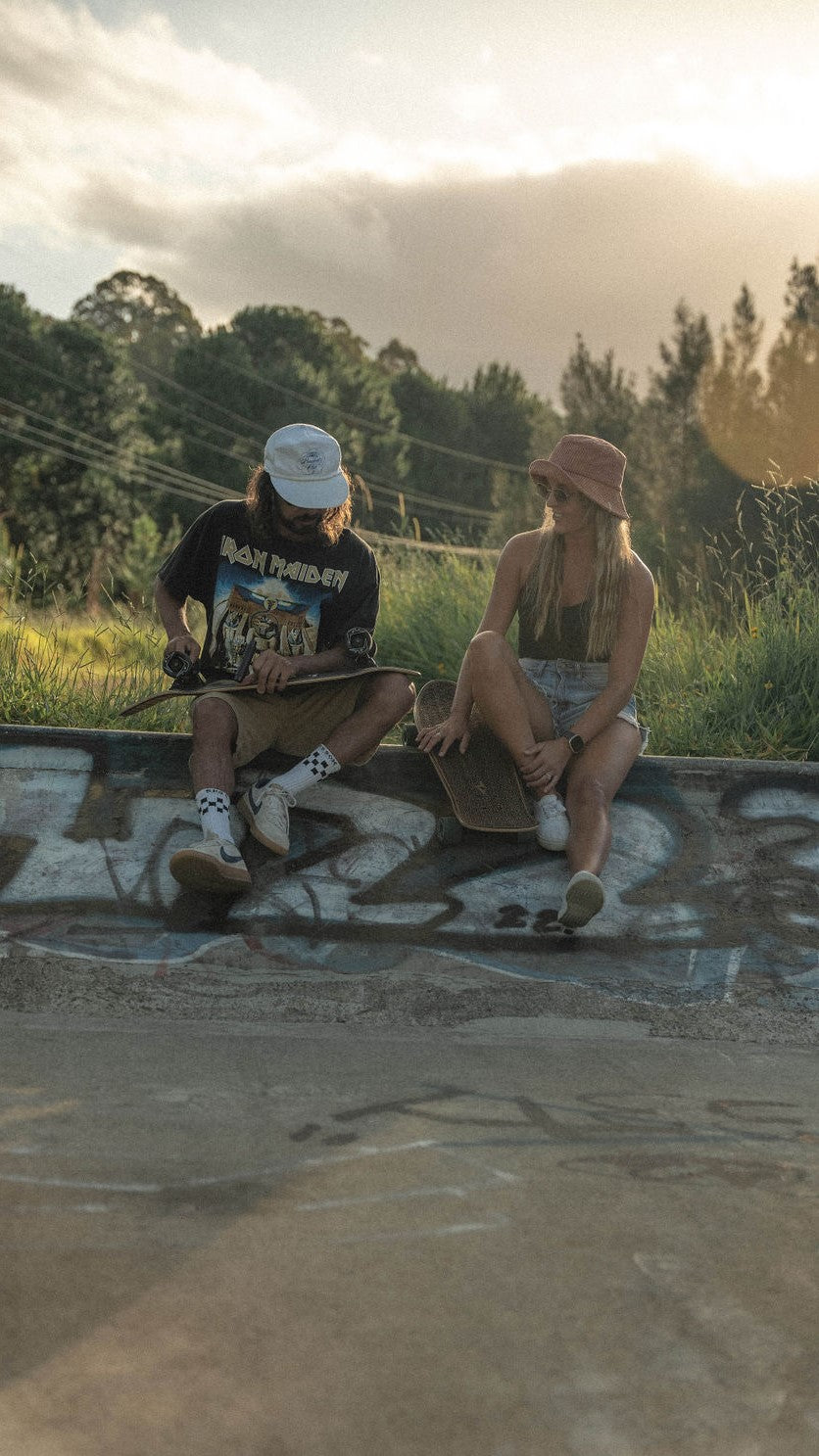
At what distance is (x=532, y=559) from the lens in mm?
4609

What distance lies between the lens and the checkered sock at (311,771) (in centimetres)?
427

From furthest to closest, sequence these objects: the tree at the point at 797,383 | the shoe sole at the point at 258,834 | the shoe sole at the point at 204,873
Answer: the tree at the point at 797,383
the shoe sole at the point at 258,834
the shoe sole at the point at 204,873

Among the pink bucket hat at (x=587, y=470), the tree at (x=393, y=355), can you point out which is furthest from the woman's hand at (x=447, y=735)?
the tree at (x=393, y=355)

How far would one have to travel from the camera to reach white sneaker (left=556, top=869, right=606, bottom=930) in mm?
3842

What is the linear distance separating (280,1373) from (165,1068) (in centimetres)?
135

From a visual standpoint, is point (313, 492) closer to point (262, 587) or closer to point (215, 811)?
point (262, 587)

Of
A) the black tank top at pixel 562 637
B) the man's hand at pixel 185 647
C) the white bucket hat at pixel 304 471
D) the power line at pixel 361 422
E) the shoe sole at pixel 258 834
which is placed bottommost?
the shoe sole at pixel 258 834

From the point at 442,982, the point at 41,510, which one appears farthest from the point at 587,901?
the point at 41,510

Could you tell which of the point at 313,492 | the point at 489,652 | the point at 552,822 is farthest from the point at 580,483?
the point at 552,822

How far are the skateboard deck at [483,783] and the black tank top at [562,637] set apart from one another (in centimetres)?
34

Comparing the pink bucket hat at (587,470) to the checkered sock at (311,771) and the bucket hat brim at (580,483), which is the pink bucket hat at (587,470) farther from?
the checkered sock at (311,771)

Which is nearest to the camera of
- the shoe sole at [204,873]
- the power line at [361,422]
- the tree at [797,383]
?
the shoe sole at [204,873]

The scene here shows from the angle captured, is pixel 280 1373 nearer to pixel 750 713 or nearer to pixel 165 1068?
pixel 165 1068

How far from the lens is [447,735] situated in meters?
4.46
